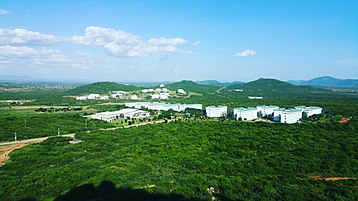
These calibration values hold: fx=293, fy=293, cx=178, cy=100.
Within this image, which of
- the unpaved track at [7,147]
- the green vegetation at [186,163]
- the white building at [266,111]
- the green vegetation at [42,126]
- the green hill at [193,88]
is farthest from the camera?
the green hill at [193,88]

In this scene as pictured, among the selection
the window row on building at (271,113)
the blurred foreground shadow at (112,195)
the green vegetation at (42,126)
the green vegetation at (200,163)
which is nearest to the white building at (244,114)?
the window row on building at (271,113)

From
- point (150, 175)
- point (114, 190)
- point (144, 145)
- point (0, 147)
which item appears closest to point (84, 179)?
point (114, 190)

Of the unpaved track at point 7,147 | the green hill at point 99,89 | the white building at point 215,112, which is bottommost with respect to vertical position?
the unpaved track at point 7,147

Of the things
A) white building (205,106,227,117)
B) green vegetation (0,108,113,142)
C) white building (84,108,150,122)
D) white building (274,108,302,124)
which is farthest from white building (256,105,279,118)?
green vegetation (0,108,113,142)

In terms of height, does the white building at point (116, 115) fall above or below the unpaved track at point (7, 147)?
above

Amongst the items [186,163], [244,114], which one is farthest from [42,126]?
[244,114]

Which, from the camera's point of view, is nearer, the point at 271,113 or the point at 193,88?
the point at 271,113

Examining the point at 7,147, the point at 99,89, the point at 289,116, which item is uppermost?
the point at 99,89

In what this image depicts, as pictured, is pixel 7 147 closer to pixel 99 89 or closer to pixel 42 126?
pixel 42 126

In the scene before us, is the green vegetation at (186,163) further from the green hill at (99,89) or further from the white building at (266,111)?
the green hill at (99,89)
